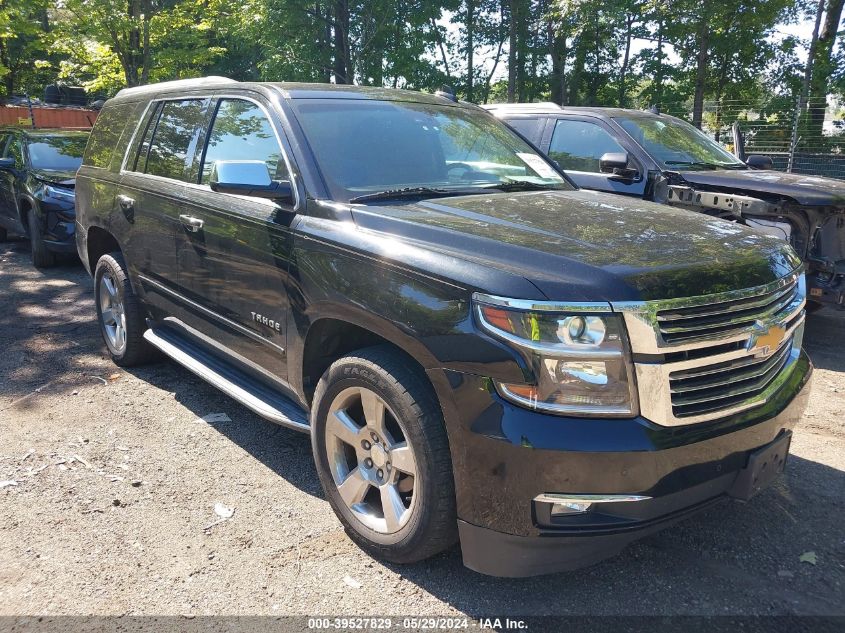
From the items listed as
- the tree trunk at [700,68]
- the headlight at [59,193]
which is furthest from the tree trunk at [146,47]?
the tree trunk at [700,68]

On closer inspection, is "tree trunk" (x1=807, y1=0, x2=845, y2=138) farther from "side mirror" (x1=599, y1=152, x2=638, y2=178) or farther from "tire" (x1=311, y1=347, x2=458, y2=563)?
"tire" (x1=311, y1=347, x2=458, y2=563)

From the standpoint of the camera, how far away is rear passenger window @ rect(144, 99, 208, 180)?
13.8 feet

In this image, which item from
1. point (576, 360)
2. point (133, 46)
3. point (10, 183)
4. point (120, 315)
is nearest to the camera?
point (576, 360)

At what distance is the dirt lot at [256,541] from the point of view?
273 centimetres

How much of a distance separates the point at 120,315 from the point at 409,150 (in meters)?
2.74

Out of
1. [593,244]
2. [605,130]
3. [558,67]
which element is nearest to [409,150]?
[593,244]

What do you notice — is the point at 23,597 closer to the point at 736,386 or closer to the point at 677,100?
the point at 736,386

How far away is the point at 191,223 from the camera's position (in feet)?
13.1

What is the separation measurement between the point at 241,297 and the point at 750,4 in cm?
1795

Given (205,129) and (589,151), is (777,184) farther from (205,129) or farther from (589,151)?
(205,129)

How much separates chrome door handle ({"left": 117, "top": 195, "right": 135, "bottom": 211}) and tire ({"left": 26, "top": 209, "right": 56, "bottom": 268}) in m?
4.68

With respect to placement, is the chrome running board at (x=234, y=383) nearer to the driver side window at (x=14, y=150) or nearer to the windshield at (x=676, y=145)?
the windshield at (x=676, y=145)

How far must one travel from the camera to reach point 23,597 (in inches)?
109

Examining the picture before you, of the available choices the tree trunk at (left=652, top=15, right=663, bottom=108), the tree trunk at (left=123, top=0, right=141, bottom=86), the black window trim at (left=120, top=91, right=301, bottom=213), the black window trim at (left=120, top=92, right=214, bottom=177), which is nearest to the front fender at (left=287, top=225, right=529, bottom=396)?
the black window trim at (left=120, top=91, right=301, bottom=213)
